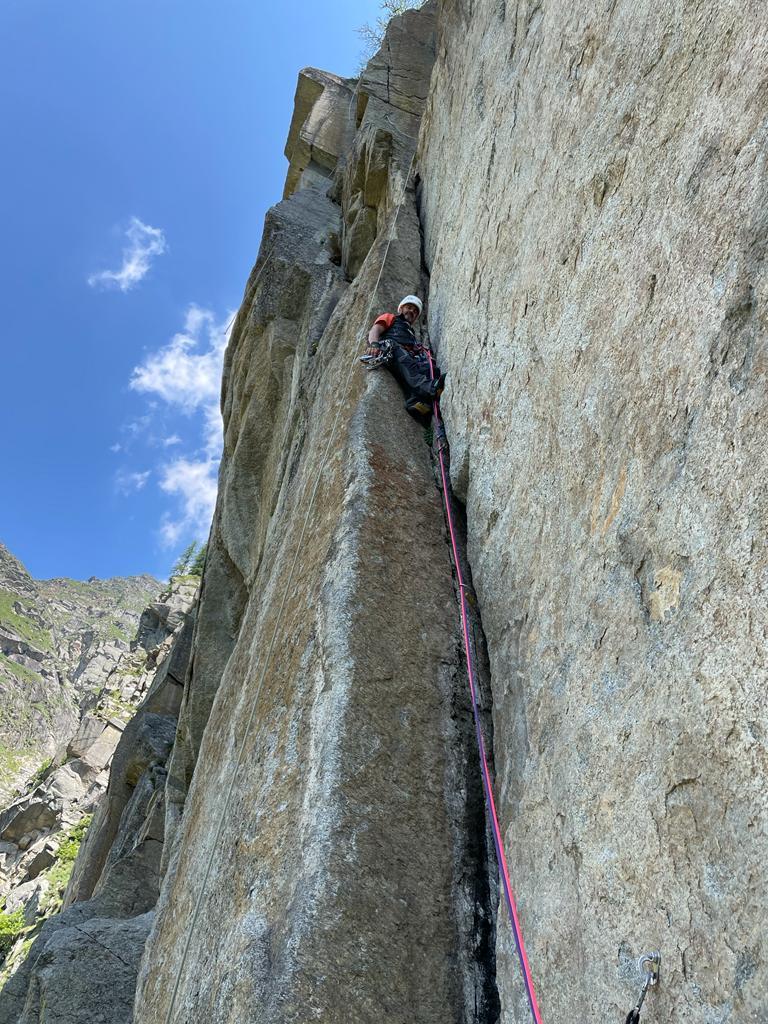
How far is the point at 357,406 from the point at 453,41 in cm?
421

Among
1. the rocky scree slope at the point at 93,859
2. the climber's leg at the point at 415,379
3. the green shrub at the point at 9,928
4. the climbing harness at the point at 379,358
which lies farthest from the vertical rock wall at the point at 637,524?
the green shrub at the point at 9,928

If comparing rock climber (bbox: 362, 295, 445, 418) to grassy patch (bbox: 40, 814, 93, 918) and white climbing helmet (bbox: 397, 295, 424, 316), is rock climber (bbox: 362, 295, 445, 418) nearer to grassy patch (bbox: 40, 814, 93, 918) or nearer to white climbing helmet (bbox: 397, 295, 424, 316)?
white climbing helmet (bbox: 397, 295, 424, 316)

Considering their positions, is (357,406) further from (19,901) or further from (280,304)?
(19,901)

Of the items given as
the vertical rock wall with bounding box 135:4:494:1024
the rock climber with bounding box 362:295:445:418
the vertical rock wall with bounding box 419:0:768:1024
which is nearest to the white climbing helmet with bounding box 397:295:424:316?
the rock climber with bounding box 362:295:445:418

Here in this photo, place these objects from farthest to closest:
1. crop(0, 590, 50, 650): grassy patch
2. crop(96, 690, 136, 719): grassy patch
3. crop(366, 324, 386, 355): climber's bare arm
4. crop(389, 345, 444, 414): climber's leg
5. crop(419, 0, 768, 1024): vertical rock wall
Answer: crop(0, 590, 50, 650): grassy patch
crop(96, 690, 136, 719): grassy patch
crop(366, 324, 386, 355): climber's bare arm
crop(389, 345, 444, 414): climber's leg
crop(419, 0, 768, 1024): vertical rock wall

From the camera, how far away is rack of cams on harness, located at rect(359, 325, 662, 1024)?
2.08 metres

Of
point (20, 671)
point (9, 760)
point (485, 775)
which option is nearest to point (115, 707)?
point (9, 760)

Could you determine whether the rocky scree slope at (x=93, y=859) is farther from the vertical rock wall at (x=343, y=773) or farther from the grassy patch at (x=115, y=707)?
the vertical rock wall at (x=343, y=773)

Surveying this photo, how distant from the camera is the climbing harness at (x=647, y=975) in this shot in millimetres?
2027

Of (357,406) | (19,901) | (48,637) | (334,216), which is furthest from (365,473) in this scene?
(48,637)

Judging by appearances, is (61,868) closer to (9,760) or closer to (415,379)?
(415,379)

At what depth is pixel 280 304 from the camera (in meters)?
10.4

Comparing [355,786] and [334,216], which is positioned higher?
[334,216]

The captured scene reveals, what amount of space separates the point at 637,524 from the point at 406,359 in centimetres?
371
